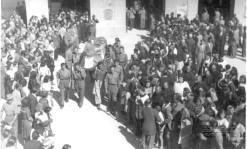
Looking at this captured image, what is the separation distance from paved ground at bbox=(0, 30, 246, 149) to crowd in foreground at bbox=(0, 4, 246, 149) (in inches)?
10.0

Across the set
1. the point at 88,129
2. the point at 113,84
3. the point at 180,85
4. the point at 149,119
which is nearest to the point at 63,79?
the point at 113,84

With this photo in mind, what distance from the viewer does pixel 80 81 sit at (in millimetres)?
11875

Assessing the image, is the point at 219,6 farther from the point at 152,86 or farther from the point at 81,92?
the point at 152,86

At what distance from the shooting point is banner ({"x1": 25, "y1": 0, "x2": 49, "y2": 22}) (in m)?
20.0

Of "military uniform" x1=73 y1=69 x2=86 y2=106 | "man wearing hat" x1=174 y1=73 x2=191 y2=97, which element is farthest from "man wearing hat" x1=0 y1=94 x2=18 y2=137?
"man wearing hat" x1=174 y1=73 x2=191 y2=97

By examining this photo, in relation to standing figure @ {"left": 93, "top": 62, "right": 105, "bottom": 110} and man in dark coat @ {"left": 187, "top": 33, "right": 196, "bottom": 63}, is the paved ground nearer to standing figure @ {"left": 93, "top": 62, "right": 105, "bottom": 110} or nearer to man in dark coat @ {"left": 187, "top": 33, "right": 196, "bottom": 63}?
standing figure @ {"left": 93, "top": 62, "right": 105, "bottom": 110}

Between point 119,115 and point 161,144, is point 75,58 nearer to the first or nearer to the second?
point 119,115

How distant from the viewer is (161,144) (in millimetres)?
9906

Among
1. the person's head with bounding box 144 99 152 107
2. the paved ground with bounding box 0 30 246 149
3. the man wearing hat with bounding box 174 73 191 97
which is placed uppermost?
the man wearing hat with bounding box 174 73 191 97

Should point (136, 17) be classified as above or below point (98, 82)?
above

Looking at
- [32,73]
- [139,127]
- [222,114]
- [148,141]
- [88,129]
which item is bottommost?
[88,129]

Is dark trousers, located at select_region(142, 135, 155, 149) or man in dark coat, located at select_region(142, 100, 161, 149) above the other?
man in dark coat, located at select_region(142, 100, 161, 149)

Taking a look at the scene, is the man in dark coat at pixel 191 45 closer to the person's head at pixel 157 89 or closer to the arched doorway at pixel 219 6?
the person's head at pixel 157 89

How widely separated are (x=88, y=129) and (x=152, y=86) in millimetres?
1921
